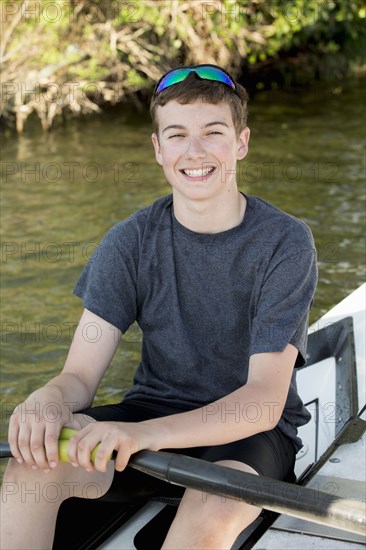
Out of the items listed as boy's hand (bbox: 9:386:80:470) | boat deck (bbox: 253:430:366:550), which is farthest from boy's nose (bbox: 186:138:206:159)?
boat deck (bbox: 253:430:366:550)

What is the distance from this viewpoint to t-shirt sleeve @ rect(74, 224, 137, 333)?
2.84m

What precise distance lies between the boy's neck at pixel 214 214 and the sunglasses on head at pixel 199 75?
0.36 m

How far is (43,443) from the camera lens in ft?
7.90

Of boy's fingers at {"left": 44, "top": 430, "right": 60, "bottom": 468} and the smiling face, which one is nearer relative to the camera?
boy's fingers at {"left": 44, "top": 430, "right": 60, "bottom": 468}

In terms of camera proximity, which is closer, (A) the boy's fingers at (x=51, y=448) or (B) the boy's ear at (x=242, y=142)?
(A) the boy's fingers at (x=51, y=448)

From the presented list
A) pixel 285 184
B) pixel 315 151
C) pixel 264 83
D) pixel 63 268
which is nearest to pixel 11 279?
pixel 63 268

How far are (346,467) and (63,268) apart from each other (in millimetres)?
4398

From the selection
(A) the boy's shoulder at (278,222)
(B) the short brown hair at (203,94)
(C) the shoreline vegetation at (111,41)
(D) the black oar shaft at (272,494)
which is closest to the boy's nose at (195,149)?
(B) the short brown hair at (203,94)

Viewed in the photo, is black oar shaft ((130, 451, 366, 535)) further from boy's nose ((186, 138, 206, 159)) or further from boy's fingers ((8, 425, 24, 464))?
boy's nose ((186, 138, 206, 159))

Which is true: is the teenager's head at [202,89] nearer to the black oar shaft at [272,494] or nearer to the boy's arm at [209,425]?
the boy's arm at [209,425]

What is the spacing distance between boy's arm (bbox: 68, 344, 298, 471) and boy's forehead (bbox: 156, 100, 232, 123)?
76 cm

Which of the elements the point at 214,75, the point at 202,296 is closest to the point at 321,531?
the point at 202,296

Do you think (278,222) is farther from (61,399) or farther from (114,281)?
(61,399)

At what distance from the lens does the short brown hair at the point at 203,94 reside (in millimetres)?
2768
